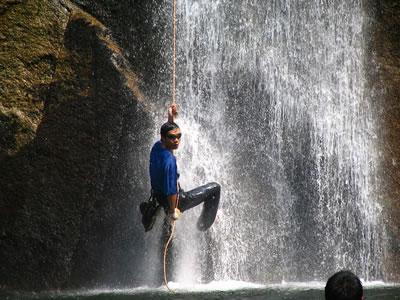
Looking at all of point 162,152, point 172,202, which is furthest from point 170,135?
point 172,202

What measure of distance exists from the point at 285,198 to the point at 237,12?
A: 3.79 meters

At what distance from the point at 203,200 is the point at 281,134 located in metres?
3.62

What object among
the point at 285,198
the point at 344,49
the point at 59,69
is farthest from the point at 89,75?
the point at 344,49

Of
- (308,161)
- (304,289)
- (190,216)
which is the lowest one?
(304,289)

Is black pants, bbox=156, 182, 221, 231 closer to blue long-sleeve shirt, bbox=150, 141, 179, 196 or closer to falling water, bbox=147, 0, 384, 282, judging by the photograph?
blue long-sleeve shirt, bbox=150, 141, 179, 196

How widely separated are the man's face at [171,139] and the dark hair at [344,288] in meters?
5.98

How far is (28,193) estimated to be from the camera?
11.5 m

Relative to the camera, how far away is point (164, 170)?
9.58 metres

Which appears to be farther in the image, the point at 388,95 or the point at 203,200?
the point at 388,95

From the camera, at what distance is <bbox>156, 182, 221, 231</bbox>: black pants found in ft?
33.0

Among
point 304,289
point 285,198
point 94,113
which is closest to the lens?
point 304,289

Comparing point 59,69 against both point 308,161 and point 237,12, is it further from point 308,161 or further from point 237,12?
point 308,161

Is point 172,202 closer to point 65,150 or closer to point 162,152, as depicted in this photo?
point 162,152

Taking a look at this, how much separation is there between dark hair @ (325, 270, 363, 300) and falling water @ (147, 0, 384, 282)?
8464mm
